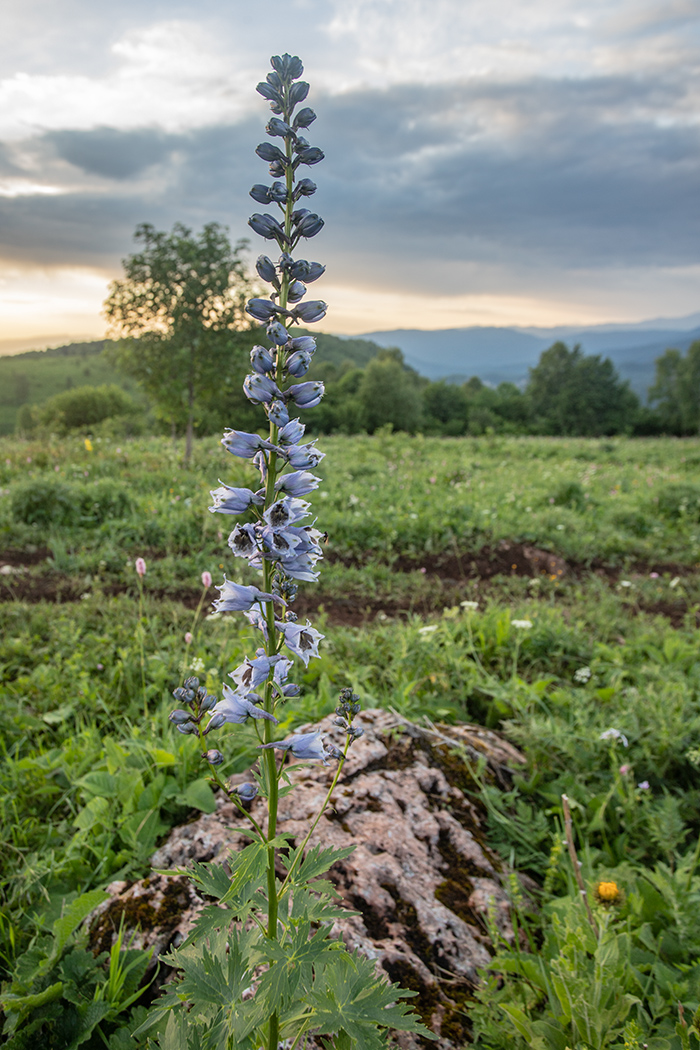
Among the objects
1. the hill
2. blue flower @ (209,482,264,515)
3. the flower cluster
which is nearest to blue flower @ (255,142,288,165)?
the flower cluster

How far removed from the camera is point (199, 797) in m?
2.78

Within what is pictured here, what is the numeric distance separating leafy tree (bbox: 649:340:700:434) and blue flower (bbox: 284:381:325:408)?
75953mm

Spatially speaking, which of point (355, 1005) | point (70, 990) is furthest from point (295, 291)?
point (70, 990)

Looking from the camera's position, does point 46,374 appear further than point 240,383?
Yes

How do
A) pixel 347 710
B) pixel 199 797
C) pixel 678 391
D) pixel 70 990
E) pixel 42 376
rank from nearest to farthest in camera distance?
pixel 347 710 → pixel 70 990 → pixel 199 797 → pixel 678 391 → pixel 42 376

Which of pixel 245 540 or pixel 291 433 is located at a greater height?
pixel 291 433

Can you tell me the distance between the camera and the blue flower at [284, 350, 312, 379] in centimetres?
148

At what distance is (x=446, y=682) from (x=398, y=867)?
1805mm

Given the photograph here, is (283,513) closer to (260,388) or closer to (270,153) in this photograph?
(260,388)

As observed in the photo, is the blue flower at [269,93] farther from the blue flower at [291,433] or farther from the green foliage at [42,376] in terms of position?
the green foliage at [42,376]

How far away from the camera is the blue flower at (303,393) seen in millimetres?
1506

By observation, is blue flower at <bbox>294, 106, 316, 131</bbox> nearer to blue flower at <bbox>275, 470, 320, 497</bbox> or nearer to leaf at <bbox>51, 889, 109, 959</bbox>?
blue flower at <bbox>275, 470, 320, 497</bbox>

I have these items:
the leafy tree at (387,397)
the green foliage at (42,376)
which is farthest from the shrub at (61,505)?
the green foliage at (42,376)

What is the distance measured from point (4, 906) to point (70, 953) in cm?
61
